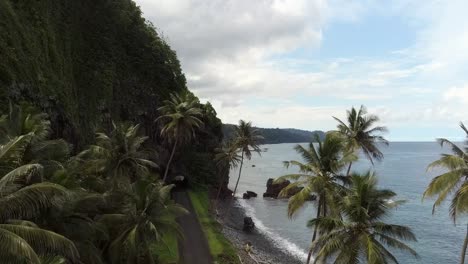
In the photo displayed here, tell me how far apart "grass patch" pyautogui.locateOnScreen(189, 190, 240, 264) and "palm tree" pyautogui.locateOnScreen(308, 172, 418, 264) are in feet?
50.0

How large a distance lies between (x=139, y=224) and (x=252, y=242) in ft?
90.7

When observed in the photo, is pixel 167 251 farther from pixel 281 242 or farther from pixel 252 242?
pixel 281 242

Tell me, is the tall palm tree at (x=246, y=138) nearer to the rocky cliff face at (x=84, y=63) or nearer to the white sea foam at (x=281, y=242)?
the white sea foam at (x=281, y=242)

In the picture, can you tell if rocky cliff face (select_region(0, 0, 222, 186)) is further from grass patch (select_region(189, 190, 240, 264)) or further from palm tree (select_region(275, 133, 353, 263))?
palm tree (select_region(275, 133, 353, 263))

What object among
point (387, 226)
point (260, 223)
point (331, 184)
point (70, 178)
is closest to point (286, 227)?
point (260, 223)

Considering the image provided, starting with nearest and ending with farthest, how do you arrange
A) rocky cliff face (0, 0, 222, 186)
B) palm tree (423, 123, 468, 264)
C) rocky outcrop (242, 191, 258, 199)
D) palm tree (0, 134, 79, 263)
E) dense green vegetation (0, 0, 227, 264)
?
1. palm tree (0, 134, 79, 263)
2. dense green vegetation (0, 0, 227, 264)
3. palm tree (423, 123, 468, 264)
4. rocky cliff face (0, 0, 222, 186)
5. rocky outcrop (242, 191, 258, 199)

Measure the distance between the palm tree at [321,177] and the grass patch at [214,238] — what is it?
11.5 meters

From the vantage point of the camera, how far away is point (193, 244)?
40.8 m

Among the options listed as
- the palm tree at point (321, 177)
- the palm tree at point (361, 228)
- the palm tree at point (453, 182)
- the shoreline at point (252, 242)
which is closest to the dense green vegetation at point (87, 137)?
the palm tree at point (321, 177)

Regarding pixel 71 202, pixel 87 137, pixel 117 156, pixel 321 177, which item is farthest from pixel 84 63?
pixel 71 202

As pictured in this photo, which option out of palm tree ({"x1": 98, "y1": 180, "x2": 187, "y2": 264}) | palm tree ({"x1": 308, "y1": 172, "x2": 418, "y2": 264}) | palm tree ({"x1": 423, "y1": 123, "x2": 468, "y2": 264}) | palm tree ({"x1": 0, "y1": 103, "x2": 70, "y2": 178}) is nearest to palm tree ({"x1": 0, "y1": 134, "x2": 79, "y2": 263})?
palm tree ({"x1": 0, "y1": 103, "x2": 70, "y2": 178})

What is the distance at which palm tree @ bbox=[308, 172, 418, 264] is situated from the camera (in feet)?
73.5

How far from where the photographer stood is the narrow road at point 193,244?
120 ft

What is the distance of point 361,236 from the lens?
880 inches
